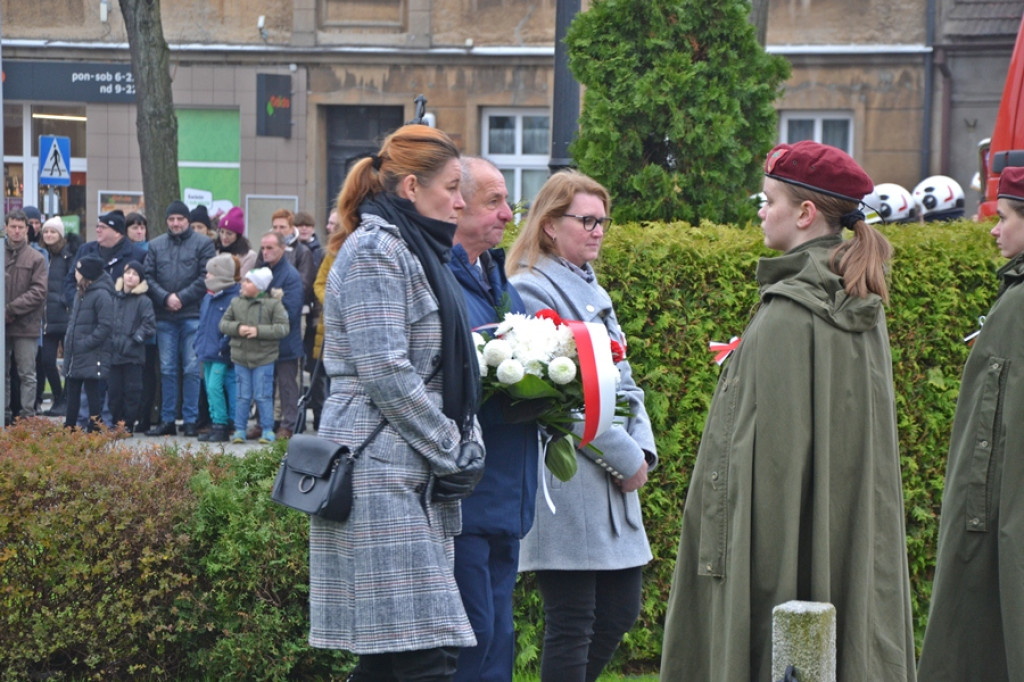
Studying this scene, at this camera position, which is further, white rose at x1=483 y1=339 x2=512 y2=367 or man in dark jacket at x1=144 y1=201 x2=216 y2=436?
man in dark jacket at x1=144 y1=201 x2=216 y2=436

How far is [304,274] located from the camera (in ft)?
46.5

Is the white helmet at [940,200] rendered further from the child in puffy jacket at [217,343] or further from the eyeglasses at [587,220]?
the eyeglasses at [587,220]

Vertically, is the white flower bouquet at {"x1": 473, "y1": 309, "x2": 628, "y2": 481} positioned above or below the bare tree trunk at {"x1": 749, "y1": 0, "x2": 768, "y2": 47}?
below

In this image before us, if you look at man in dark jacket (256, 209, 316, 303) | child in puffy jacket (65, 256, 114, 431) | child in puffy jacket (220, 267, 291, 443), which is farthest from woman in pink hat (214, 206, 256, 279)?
child in puffy jacket (65, 256, 114, 431)

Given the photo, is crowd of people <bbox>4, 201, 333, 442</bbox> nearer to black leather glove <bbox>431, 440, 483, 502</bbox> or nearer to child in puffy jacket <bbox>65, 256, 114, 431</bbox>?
child in puffy jacket <bbox>65, 256, 114, 431</bbox>

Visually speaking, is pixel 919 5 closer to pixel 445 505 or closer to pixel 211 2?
pixel 211 2

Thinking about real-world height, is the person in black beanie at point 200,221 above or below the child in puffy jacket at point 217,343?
above

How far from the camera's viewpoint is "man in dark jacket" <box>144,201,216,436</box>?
1322 cm

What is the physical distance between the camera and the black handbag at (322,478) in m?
3.80

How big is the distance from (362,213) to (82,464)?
2081 mm

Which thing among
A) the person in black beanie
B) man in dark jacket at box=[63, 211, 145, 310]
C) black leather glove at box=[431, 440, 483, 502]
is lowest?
black leather glove at box=[431, 440, 483, 502]

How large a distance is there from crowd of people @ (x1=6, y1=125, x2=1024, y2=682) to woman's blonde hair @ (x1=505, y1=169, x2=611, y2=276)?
0.61 feet

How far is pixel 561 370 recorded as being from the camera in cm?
423

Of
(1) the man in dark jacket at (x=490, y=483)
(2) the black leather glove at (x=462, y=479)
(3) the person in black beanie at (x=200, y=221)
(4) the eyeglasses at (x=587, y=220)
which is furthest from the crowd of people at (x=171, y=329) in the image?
(2) the black leather glove at (x=462, y=479)
